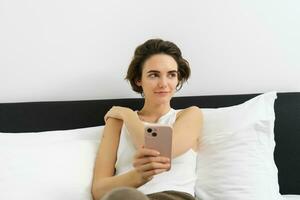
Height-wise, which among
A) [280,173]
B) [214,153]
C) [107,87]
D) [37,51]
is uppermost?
[37,51]

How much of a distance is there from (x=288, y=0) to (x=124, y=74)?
806 millimetres

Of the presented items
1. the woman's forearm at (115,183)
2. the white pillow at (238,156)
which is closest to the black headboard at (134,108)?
the white pillow at (238,156)

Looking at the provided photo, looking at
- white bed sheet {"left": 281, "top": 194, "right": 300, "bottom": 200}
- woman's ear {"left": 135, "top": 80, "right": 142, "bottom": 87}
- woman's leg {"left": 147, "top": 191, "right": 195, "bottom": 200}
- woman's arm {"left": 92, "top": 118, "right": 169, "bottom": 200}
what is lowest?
white bed sheet {"left": 281, "top": 194, "right": 300, "bottom": 200}

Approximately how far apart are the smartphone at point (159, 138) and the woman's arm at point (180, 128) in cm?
16

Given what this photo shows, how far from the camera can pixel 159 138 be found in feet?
3.31

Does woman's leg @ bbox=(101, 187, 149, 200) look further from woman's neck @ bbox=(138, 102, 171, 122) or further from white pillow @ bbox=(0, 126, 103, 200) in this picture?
woman's neck @ bbox=(138, 102, 171, 122)

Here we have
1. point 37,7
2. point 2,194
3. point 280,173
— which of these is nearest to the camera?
point 2,194

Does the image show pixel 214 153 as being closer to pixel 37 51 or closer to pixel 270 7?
pixel 270 7

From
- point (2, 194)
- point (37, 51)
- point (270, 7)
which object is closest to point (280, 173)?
point (270, 7)

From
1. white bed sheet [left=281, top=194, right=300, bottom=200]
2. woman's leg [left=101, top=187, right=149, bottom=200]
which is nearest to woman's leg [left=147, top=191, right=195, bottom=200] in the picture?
woman's leg [left=101, top=187, right=149, bottom=200]

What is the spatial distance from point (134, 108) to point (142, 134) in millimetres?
347

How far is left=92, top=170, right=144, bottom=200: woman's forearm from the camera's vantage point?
1.15 metres

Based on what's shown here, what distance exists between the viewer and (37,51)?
1.57 m

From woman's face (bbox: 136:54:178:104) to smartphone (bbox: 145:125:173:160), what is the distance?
335 millimetres
